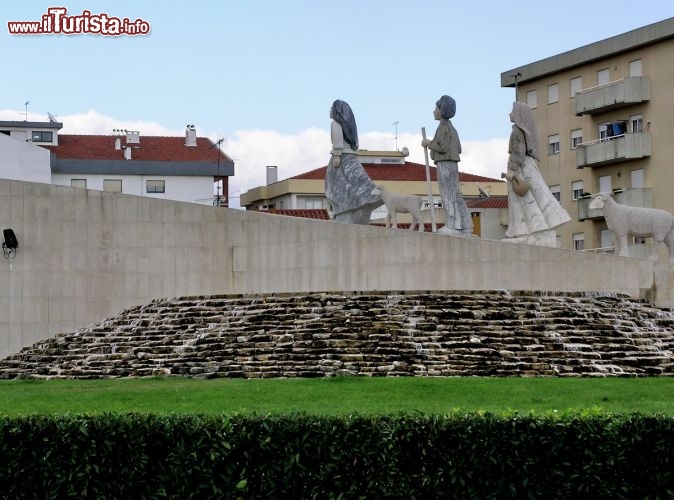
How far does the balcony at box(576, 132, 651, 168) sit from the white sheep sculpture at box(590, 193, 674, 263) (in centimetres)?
1601

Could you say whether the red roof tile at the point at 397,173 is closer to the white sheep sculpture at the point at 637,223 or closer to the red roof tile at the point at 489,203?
the red roof tile at the point at 489,203

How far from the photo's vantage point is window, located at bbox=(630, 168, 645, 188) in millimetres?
47656

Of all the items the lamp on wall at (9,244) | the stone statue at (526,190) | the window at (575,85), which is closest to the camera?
the stone statue at (526,190)

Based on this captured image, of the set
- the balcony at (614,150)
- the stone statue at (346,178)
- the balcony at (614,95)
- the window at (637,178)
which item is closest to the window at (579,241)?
the balcony at (614,150)

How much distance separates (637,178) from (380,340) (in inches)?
1028

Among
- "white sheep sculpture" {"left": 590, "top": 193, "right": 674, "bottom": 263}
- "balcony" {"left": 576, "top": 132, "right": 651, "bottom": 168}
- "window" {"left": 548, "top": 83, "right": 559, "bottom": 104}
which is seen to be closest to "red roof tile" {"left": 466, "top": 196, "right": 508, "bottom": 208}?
"window" {"left": 548, "top": 83, "right": 559, "bottom": 104}

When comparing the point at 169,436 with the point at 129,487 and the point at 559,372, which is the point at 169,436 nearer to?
the point at 129,487

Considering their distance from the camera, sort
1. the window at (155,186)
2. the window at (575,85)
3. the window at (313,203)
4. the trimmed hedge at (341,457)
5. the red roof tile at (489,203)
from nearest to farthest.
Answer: the trimmed hedge at (341,457) → the window at (575,85) → the red roof tile at (489,203) → the window at (155,186) → the window at (313,203)

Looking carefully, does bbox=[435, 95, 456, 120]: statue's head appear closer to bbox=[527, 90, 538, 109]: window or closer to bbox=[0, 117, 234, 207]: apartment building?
bbox=[527, 90, 538, 109]: window

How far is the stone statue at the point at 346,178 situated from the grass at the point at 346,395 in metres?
11.7

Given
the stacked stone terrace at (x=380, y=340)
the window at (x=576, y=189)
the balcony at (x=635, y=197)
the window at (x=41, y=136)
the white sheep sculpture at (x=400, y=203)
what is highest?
the window at (x=41, y=136)

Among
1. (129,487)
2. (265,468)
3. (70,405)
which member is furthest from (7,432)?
(70,405)

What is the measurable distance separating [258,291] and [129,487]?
21006 millimetres

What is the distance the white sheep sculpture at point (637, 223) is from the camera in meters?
31.3
